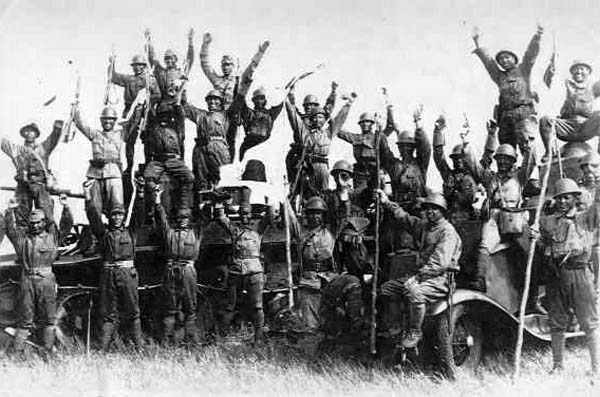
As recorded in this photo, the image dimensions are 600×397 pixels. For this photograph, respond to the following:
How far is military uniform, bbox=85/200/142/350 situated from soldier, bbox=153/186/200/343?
16.7 inches

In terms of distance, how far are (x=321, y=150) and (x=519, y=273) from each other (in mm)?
3945

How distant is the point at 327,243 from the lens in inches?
422

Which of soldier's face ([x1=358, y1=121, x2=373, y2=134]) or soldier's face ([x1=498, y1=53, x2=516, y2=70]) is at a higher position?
soldier's face ([x1=498, y1=53, x2=516, y2=70])

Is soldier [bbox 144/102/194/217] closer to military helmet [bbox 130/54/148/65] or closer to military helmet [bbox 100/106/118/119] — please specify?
military helmet [bbox 100/106/118/119]

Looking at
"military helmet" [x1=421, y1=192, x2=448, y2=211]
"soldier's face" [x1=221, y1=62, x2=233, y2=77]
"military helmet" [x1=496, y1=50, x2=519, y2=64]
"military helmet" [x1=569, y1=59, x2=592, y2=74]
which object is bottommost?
"military helmet" [x1=421, y1=192, x2=448, y2=211]

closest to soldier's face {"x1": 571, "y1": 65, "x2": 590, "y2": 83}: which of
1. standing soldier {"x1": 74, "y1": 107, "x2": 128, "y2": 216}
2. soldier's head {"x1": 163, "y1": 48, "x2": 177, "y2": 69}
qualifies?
soldier's head {"x1": 163, "y1": 48, "x2": 177, "y2": 69}

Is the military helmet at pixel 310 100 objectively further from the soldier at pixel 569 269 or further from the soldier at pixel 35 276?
the soldier at pixel 569 269

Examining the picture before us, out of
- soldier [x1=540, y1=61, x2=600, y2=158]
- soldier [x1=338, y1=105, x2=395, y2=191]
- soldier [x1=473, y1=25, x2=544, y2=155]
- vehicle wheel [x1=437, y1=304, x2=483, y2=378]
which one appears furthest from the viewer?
soldier [x1=338, y1=105, x2=395, y2=191]

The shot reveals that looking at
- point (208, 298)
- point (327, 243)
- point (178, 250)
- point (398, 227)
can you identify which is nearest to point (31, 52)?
point (178, 250)

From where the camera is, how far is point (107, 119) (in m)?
12.0

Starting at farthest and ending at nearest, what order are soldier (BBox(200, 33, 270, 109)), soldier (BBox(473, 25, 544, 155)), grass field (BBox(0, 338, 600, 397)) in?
1. soldier (BBox(200, 33, 270, 109))
2. soldier (BBox(473, 25, 544, 155))
3. grass field (BBox(0, 338, 600, 397))

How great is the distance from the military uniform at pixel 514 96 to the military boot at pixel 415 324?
364 cm

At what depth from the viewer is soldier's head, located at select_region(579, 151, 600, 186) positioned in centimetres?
1002

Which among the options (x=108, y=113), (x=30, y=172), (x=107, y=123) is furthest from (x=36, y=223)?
(x=108, y=113)
